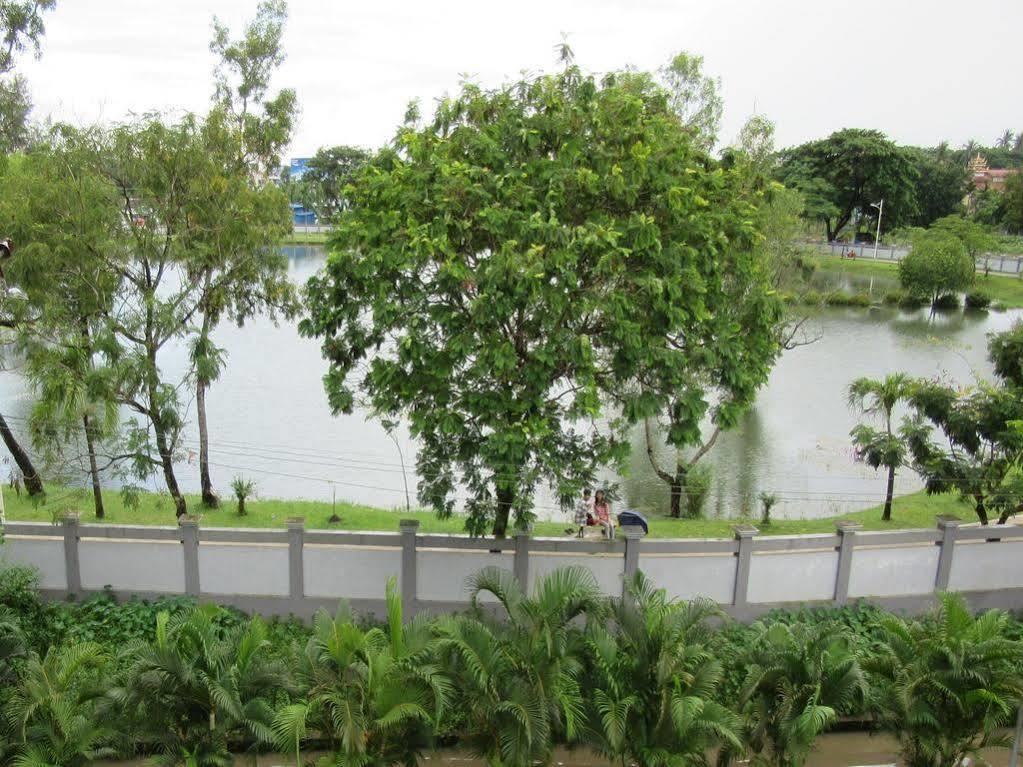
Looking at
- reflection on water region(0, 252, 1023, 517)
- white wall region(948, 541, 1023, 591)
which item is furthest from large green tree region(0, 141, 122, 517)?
white wall region(948, 541, 1023, 591)

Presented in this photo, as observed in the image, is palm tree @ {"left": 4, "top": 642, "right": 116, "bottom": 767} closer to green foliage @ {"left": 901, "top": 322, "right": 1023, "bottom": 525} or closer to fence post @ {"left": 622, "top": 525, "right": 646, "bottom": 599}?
fence post @ {"left": 622, "top": 525, "right": 646, "bottom": 599}

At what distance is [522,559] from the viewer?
33.1 ft

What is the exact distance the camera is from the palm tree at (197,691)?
23.0 feet

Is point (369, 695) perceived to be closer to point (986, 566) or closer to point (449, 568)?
point (449, 568)

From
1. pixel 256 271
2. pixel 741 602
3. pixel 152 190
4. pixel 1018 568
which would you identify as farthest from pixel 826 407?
pixel 152 190

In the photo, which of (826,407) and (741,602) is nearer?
(741,602)

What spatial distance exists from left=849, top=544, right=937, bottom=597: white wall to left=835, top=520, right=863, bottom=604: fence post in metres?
0.10

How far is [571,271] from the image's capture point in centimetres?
861

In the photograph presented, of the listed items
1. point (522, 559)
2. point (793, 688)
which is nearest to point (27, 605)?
point (522, 559)

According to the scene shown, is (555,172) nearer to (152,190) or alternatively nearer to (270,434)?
(152,190)

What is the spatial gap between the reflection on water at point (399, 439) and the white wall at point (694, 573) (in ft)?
12.1

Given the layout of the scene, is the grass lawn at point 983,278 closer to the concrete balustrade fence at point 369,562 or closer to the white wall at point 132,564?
the concrete balustrade fence at point 369,562

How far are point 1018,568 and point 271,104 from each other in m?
13.0

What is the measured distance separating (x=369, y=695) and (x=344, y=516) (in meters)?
7.09
